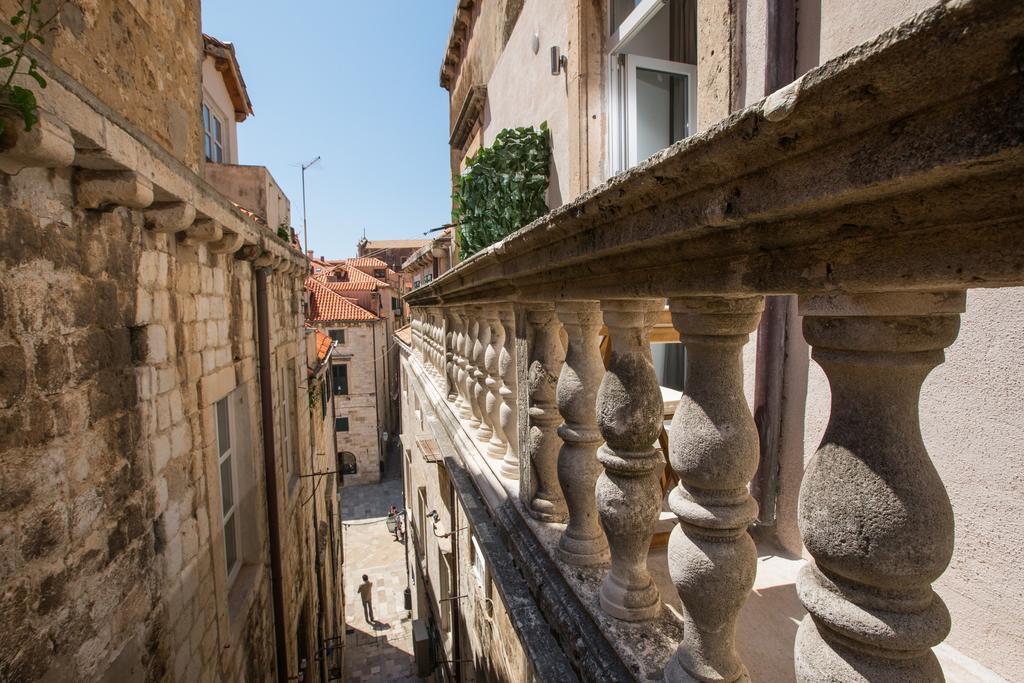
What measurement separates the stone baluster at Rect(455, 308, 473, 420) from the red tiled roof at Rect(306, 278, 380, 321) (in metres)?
19.1

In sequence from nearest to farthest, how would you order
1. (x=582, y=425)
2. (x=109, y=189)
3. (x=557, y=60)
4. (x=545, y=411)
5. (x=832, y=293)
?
(x=832, y=293)
(x=582, y=425)
(x=109, y=189)
(x=545, y=411)
(x=557, y=60)

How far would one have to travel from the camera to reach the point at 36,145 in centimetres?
163

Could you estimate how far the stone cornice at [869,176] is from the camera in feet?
1.78

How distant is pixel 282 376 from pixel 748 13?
5.78 metres

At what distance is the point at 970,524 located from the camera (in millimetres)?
1801

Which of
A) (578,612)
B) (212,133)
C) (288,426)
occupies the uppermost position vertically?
(212,133)

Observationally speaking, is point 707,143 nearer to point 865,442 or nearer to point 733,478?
point 865,442

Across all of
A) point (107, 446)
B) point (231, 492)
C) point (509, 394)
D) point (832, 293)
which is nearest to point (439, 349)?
point (231, 492)

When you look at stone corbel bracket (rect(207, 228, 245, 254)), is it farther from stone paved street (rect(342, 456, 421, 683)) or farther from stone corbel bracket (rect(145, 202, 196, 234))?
stone paved street (rect(342, 456, 421, 683))

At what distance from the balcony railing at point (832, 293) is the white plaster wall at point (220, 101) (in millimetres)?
8935

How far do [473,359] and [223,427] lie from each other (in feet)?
7.34

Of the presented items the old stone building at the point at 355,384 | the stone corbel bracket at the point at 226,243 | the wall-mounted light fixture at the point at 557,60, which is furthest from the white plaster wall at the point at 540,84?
the old stone building at the point at 355,384

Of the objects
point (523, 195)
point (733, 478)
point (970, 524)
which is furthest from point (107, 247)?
point (523, 195)

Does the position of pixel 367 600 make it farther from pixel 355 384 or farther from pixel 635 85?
pixel 635 85
